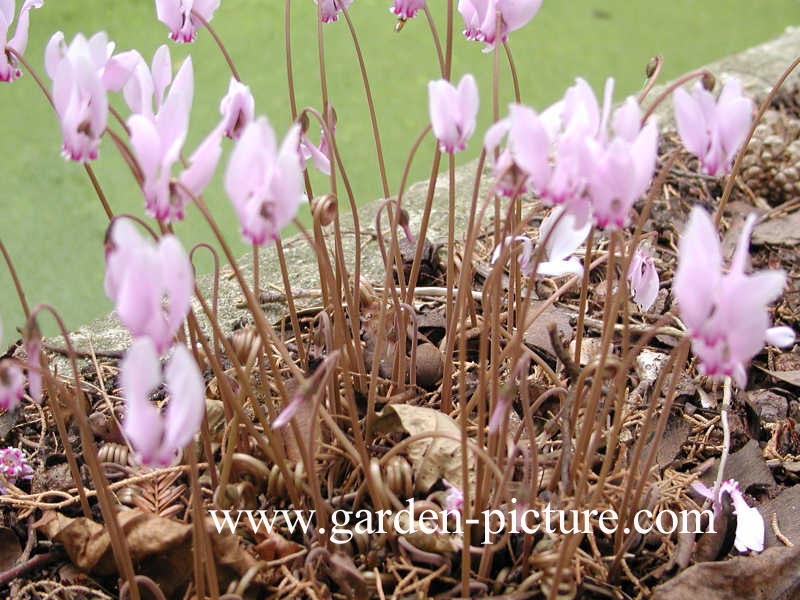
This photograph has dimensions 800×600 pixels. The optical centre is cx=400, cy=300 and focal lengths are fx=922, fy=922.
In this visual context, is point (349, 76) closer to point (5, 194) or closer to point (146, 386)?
point (5, 194)

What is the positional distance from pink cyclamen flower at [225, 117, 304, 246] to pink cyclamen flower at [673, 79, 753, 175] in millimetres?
330

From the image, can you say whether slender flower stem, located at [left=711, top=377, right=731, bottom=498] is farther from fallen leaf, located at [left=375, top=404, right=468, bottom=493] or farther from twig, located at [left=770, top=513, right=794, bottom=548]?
fallen leaf, located at [left=375, top=404, right=468, bottom=493]

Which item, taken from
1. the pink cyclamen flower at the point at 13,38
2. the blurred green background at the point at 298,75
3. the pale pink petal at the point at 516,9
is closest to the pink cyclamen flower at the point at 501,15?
the pale pink petal at the point at 516,9

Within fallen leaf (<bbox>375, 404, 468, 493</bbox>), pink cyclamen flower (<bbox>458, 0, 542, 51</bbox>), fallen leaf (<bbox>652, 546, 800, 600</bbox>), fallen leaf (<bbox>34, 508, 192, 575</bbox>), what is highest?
pink cyclamen flower (<bbox>458, 0, 542, 51</bbox>)

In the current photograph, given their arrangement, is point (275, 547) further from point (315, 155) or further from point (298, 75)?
point (298, 75)

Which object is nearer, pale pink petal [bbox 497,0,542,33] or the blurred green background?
pale pink petal [bbox 497,0,542,33]

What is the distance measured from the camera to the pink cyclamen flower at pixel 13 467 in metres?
1.10

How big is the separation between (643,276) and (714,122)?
340mm

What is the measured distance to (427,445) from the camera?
1.03 metres

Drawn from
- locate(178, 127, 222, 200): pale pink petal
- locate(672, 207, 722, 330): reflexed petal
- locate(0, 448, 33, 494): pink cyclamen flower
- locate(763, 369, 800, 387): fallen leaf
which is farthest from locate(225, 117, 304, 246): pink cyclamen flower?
locate(763, 369, 800, 387): fallen leaf

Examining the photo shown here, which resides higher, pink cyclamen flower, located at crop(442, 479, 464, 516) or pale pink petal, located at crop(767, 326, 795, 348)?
pale pink petal, located at crop(767, 326, 795, 348)

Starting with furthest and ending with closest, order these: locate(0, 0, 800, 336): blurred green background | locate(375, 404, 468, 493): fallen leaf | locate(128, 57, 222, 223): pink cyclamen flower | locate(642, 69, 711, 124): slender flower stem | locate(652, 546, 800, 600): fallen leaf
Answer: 1. locate(0, 0, 800, 336): blurred green background
2. locate(375, 404, 468, 493): fallen leaf
3. locate(652, 546, 800, 600): fallen leaf
4. locate(642, 69, 711, 124): slender flower stem
5. locate(128, 57, 222, 223): pink cyclamen flower

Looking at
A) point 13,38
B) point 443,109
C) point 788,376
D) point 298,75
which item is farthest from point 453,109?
point 298,75

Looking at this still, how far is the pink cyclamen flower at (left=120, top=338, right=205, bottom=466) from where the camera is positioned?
23.5 inches
